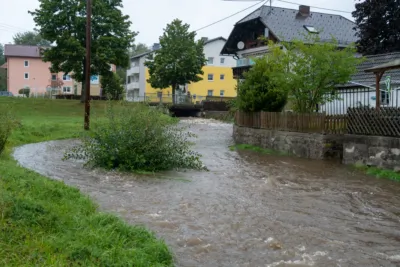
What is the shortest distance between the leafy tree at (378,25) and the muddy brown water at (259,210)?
731 inches

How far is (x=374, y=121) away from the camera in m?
13.8

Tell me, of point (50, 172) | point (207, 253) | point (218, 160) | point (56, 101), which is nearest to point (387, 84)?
point (218, 160)

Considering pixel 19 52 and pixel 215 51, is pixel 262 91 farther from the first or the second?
pixel 19 52

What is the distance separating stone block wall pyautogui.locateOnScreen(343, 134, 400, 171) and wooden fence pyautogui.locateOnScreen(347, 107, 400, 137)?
201 millimetres

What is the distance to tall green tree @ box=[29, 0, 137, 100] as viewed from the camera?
137ft

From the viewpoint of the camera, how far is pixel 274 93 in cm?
2014

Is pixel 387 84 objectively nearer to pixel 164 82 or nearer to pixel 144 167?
pixel 144 167

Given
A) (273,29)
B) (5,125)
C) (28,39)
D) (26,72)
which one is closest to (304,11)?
(273,29)

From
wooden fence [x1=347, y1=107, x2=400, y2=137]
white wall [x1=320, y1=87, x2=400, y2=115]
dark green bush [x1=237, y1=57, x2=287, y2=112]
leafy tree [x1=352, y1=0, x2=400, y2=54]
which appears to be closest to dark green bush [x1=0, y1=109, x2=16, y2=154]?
wooden fence [x1=347, y1=107, x2=400, y2=137]

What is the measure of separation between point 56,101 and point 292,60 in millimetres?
34046

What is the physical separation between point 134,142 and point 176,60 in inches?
1722

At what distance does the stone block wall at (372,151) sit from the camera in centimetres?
1296

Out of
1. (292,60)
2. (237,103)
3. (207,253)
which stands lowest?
(207,253)

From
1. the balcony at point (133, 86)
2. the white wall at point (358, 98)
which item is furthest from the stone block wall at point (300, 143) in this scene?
the balcony at point (133, 86)
